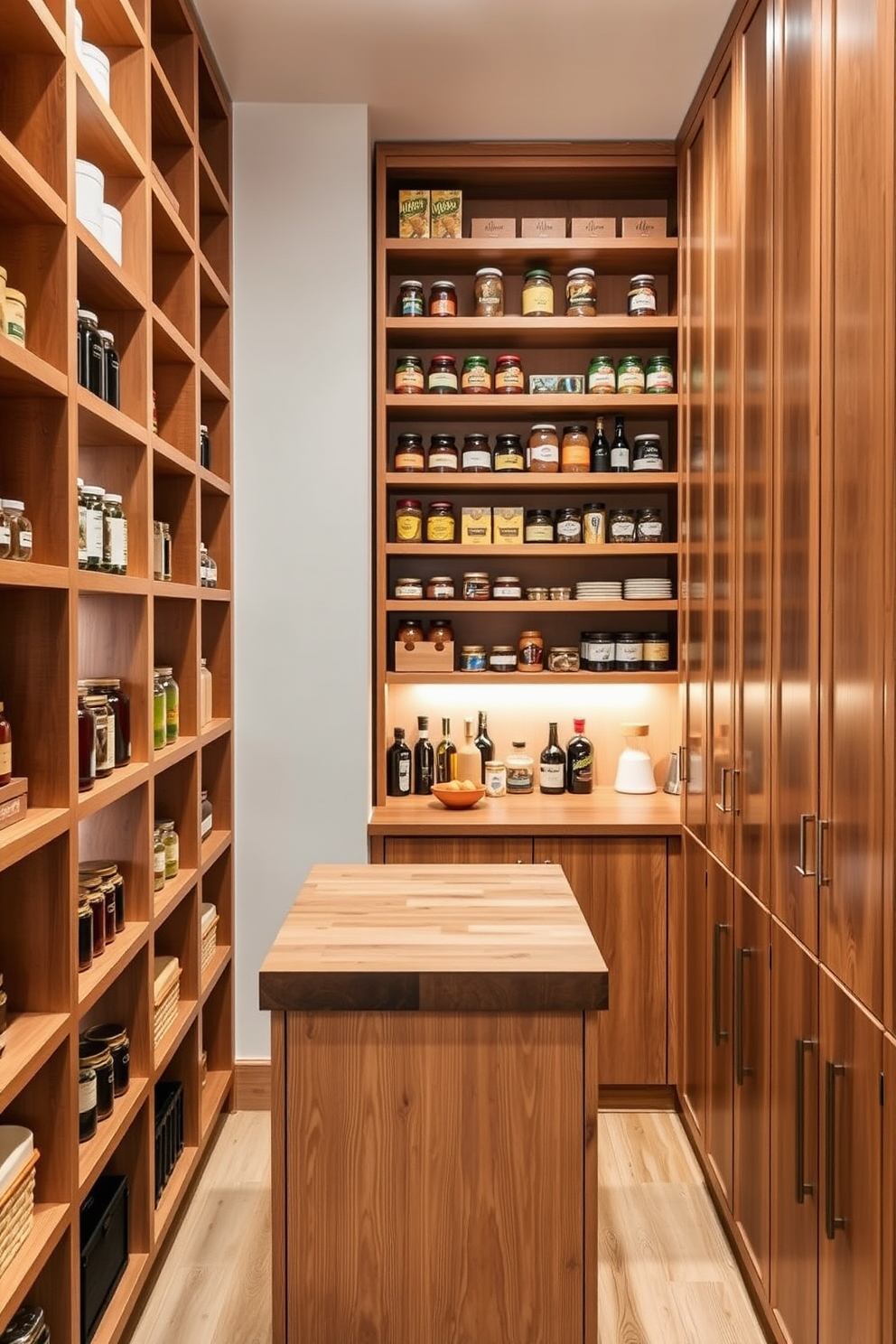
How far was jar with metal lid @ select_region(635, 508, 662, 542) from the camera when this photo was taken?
3.36 meters

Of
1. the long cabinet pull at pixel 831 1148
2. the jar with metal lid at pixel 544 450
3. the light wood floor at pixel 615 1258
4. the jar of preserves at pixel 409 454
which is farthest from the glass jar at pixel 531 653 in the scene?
the long cabinet pull at pixel 831 1148

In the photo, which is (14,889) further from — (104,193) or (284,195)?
(284,195)

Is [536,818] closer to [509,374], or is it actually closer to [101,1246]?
[509,374]

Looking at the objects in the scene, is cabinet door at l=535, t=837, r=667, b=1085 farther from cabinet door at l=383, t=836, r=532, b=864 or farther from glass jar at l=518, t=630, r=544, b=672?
glass jar at l=518, t=630, r=544, b=672

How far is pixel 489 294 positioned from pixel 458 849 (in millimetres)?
1754

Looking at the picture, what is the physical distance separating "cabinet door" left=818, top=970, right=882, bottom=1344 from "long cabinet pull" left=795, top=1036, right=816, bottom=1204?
7 centimetres

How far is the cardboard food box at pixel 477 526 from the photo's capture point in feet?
11.1

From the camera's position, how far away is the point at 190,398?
2621 mm

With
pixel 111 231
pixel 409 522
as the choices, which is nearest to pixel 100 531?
pixel 111 231

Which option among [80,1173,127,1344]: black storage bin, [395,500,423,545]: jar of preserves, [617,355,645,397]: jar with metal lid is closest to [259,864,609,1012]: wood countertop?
[80,1173,127,1344]: black storage bin

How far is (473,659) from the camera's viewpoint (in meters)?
3.45

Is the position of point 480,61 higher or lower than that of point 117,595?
higher

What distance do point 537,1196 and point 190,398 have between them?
1.95 m

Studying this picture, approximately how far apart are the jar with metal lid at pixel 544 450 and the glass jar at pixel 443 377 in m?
0.30
